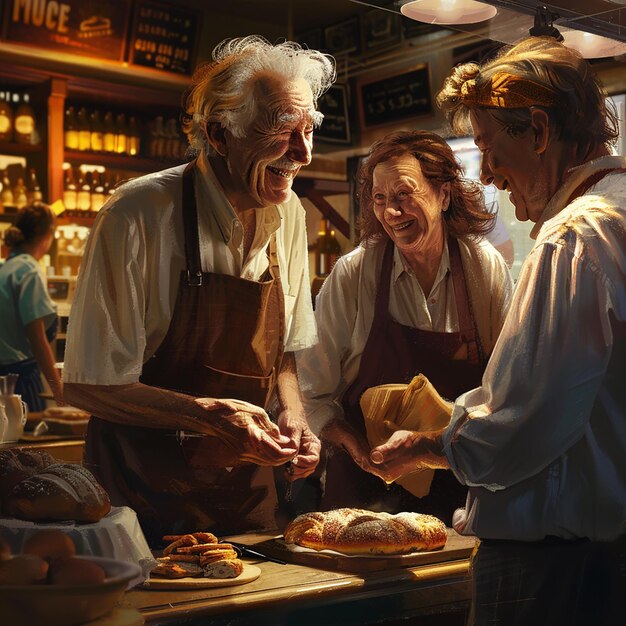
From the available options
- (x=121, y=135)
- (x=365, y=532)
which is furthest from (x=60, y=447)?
(x=365, y=532)

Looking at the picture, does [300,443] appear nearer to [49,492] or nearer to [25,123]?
[49,492]

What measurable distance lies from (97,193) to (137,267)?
15cm

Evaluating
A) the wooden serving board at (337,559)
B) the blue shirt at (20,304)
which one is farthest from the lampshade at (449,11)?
the wooden serving board at (337,559)

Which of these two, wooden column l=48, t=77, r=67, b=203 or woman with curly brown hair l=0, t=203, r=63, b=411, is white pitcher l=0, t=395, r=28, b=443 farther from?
wooden column l=48, t=77, r=67, b=203

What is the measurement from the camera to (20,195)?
1.90m

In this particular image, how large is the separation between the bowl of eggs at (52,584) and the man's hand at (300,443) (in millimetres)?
637

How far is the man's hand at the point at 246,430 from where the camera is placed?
2.08 meters

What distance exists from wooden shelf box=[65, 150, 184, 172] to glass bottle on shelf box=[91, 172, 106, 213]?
0.03 metres

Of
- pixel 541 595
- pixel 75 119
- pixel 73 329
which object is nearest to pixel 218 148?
pixel 75 119

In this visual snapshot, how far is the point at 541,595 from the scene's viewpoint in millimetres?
2100

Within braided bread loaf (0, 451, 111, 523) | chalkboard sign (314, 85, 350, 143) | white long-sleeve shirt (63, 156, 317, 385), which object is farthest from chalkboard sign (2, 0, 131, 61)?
braided bread loaf (0, 451, 111, 523)

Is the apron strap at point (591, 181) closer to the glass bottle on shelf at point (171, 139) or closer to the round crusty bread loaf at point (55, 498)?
the glass bottle on shelf at point (171, 139)

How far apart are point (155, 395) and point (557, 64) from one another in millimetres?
1050

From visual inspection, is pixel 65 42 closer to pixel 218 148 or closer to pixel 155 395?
pixel 218 148
